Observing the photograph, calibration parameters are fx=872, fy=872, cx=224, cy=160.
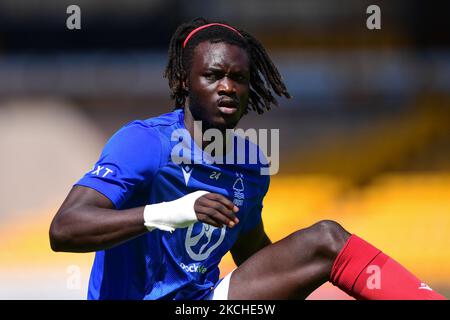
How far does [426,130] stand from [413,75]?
56cm

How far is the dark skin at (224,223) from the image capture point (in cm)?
304

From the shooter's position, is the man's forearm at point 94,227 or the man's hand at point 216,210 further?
the man's forearm at point 94,227

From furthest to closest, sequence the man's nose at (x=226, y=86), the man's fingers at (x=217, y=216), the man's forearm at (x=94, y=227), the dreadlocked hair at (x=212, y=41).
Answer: the dreadlocked hair at (x=212, y=41) < the man's nose at (x=226, y=86) < the man's forearm at (x=94, y=227) < the man's fingers at (x=217, y=216)

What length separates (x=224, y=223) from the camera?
9.47ft

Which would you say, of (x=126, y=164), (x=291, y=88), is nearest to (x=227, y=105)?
(x=126, y=164)

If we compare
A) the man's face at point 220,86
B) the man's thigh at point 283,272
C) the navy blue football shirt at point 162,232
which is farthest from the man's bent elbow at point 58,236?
the man's face at point 220,86

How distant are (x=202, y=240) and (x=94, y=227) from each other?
0.66 m

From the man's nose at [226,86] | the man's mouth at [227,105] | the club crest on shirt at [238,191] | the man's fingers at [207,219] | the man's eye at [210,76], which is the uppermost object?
the man's eye at [210,76]

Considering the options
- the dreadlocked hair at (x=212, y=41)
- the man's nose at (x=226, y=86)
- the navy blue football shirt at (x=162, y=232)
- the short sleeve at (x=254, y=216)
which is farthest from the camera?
the short sleeve at (x=254, y=216)

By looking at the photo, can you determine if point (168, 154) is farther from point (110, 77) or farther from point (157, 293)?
point (110, 77)

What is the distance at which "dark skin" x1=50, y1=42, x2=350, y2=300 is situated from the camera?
3037 mm

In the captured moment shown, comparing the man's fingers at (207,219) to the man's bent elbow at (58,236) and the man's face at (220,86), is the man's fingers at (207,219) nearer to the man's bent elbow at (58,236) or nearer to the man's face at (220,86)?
the man's bent elbow at (58,236)

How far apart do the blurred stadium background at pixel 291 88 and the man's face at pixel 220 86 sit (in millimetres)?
4359

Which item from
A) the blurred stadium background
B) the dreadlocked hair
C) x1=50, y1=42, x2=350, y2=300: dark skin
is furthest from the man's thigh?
the blurred stadium background
